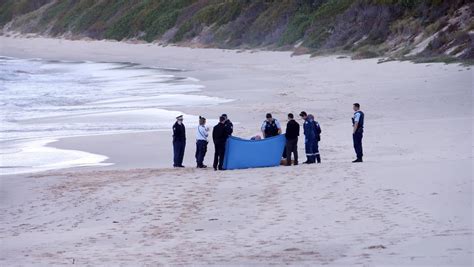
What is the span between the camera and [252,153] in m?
15.9

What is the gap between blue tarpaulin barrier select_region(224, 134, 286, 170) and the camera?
1591 centimetres

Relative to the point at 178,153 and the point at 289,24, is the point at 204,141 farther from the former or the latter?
the point at 289,24

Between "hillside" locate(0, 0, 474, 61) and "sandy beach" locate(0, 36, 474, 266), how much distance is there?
1331 centimetres

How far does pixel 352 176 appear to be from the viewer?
13.3m

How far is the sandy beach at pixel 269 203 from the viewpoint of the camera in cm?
949

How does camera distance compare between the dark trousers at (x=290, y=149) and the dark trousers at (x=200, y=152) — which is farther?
the dark trousers at (x=200, y=152)

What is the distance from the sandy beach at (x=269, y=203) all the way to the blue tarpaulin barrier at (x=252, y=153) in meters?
0.62

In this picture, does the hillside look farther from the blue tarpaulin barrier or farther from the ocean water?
the blue tarpaulin barrier

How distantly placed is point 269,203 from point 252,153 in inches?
154

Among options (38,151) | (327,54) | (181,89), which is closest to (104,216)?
(38,151)

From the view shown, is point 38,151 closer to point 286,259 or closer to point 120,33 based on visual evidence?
point 286,259

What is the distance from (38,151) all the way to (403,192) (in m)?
10.1

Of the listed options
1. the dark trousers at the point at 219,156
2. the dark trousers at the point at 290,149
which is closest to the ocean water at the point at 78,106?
the dark trousers at the point at 219,156

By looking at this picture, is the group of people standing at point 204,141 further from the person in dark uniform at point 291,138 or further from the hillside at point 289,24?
the hillside at point 289,24
